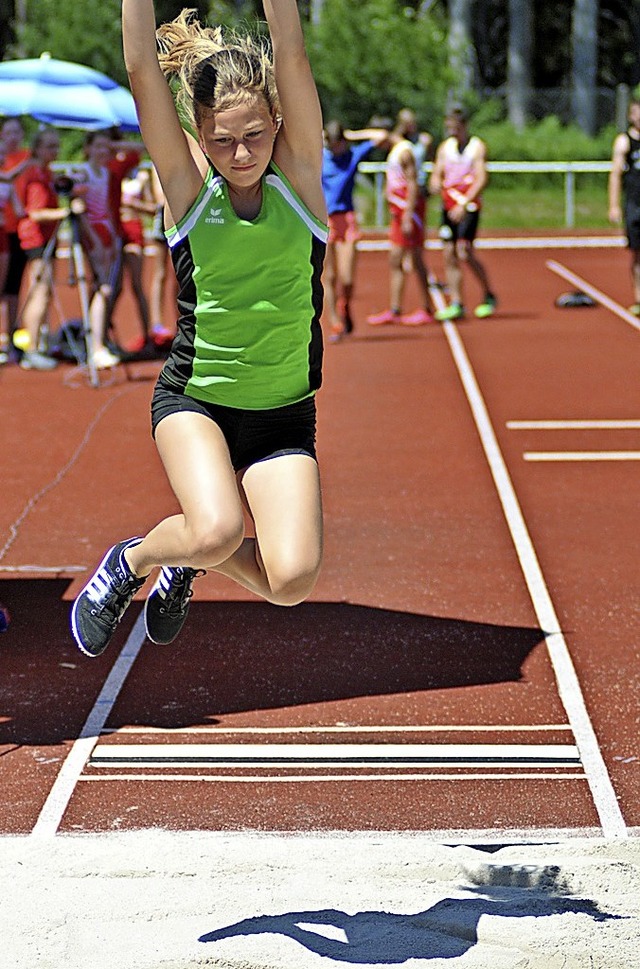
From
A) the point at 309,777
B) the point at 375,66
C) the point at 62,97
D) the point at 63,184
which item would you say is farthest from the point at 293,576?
the point at 375,66

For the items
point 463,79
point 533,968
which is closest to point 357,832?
point 533,968

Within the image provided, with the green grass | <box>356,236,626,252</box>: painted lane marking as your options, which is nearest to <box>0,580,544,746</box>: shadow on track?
<box>356,236,626,252</box>: painted lane marking

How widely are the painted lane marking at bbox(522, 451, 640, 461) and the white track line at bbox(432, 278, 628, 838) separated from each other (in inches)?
9.0

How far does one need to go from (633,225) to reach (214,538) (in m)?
11.3

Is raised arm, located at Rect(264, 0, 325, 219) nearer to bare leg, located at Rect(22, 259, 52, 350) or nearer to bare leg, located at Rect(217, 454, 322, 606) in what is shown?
bare leg, located at Rect(217, 454, 322, 606)

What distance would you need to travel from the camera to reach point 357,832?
4.61m

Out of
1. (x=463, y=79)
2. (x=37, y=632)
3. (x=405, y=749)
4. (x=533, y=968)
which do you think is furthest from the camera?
(x=463, y=79)

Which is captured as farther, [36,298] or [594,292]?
[594,292]

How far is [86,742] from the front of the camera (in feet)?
17.5

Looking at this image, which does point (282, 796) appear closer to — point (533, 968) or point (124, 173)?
point (533, 968)

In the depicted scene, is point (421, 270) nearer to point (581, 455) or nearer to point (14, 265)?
point (14, 265)

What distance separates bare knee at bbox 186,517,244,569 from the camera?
4070mm

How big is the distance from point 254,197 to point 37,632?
→ 294 centimetres

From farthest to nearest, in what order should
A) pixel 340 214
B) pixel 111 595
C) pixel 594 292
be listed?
pixel 594 292 < pixel 340 214 < pixel 111 595
